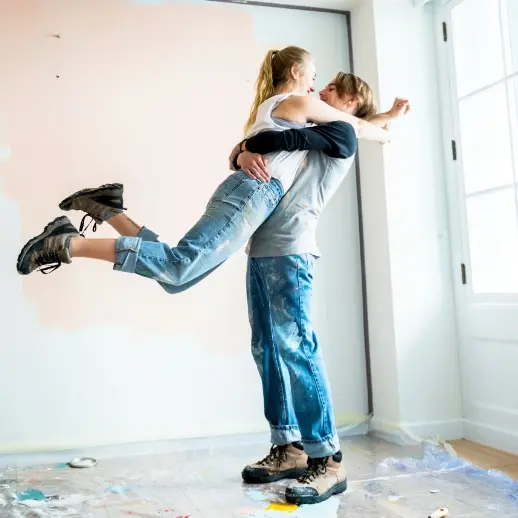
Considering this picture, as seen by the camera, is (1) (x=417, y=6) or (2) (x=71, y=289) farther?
(1) (x=417, y=6)

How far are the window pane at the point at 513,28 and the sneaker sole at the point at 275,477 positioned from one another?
1762mm

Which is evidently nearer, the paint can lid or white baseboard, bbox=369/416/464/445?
the paint can lid

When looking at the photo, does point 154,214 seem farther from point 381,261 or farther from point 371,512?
point 371,512

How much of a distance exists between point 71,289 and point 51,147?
61cm

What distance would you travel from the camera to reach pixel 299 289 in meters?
1.87

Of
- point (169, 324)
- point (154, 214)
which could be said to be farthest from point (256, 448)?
point (154, 214)

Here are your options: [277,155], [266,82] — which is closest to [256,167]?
[277,155]

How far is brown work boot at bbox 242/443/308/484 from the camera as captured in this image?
2008 millimetres

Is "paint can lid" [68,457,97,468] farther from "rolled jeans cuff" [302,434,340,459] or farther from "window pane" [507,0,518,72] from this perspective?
"window pane" [507,0,518,72]

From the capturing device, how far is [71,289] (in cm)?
257

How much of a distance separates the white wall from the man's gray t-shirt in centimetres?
88

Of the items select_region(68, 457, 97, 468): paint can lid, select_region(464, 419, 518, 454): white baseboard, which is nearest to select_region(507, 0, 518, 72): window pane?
select_region(464, 419, 518, 454): white baseboard

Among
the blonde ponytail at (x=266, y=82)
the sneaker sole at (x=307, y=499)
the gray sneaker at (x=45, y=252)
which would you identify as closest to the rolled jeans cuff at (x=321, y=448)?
the sneaker sole at (x=307, y=499)

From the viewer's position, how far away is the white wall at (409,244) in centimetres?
270
